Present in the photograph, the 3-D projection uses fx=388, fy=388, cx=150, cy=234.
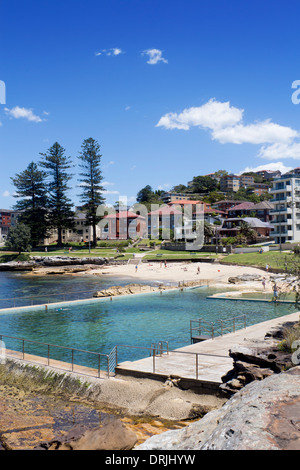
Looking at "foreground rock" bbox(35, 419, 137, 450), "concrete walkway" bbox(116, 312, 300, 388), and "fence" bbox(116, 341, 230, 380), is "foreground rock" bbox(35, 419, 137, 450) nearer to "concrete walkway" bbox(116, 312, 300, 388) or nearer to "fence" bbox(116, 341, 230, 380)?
"concrete walkway" bbox(116, 312, 300, 388)

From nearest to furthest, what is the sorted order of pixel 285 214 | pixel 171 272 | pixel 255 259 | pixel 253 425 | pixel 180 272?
pixel 253 425 < pixel 180 272 < pixel 171 272 < pixel 255 259 < pixel 285 214

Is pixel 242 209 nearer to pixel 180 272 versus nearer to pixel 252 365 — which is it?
pixel 180 272

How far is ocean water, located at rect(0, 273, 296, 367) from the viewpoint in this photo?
20531 millimetres

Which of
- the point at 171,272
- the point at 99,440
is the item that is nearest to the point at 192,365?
the point at 99,440

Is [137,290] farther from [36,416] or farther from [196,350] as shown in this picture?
[36,416]

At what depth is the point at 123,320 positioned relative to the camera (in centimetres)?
2703

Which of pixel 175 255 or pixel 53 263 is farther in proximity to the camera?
pixel 53 263

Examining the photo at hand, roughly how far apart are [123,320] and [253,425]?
836 inches

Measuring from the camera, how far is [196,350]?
1639 centimetres

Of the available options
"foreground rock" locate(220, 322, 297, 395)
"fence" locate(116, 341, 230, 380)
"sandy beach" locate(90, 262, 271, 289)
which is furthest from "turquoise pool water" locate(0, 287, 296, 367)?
"sandy beach" locate(90, 262, 271, 289)

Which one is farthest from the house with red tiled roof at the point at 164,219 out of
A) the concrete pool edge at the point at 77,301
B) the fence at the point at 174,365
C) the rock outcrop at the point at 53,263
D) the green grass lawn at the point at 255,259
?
the fence at the point at 174,365

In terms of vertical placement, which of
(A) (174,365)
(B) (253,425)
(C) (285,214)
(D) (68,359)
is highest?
(C) (285,214)

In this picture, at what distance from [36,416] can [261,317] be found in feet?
62.8
